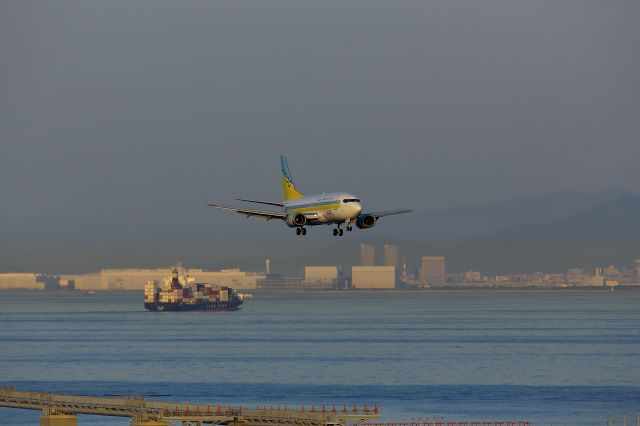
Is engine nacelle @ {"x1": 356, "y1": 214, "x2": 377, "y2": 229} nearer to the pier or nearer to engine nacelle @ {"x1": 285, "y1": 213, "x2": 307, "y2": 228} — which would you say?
engine nacelle @ {"x1": 285, "y1": 213, "x2": 307, "y2": 228}

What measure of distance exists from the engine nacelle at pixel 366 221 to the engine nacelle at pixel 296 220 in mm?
4917

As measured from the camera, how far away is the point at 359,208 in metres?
110

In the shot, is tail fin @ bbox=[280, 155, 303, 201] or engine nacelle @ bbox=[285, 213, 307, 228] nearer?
engine nacelle @ bbox=[285, 213, 307, 228]

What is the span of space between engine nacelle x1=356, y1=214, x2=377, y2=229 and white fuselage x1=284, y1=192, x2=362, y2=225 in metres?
0.66

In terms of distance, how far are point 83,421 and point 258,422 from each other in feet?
226

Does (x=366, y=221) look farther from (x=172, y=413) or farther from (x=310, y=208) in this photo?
(x=172, y=413)

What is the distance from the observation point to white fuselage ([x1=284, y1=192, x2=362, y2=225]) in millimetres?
110625

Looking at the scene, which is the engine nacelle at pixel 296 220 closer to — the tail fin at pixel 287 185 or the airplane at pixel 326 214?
the airplane at pixel 326 214

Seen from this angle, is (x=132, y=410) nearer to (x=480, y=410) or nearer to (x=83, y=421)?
(x=83, y=421)

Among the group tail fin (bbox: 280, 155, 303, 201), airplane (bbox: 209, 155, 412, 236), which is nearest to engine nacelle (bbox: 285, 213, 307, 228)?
airplane (bbox: 209, 155, 412, 236)

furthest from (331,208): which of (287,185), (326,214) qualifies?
(287,185)

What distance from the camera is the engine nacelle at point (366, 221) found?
4358 inches

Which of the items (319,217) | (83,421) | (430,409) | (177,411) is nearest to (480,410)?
(430,409)

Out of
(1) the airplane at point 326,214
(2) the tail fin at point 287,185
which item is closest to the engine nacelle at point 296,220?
(1) the airplane at point 326,214
